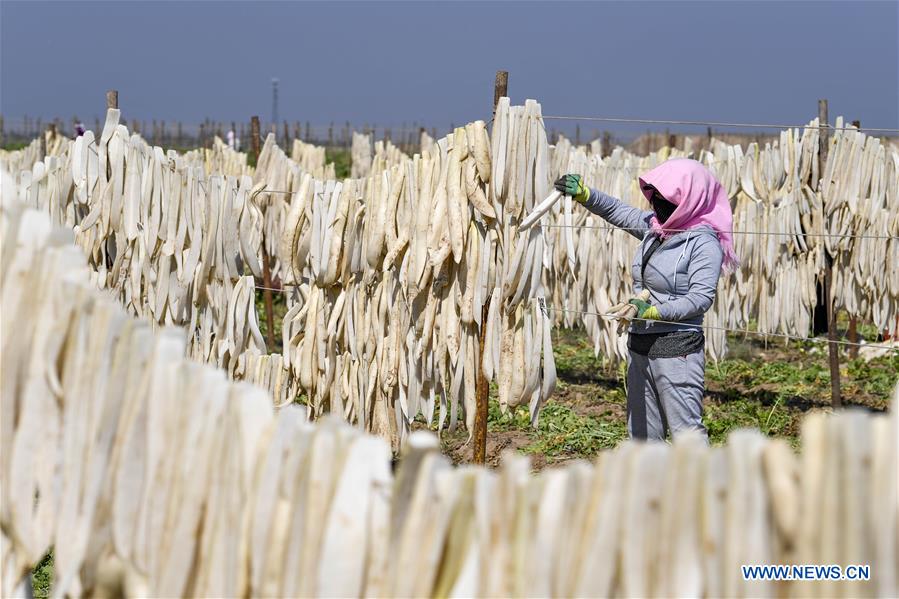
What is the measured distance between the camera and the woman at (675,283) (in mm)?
3736

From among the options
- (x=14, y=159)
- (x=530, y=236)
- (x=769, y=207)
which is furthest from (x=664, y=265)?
(x=14, y=159)

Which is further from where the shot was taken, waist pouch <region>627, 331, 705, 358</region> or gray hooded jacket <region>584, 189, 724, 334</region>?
waist pouch <region>627, 331, 705, 358</region>

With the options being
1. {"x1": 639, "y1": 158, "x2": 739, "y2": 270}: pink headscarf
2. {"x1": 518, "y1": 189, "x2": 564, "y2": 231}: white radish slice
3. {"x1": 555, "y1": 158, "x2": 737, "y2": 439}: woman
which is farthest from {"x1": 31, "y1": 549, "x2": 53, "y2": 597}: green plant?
{"x1": 639, "y1": 158, "x2": 739, "y2": 270}: pink headscarf

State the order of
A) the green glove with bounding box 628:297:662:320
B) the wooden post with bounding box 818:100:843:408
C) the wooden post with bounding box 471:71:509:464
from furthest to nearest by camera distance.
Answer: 1. the wooden post with bounding box 818:100:843:408
2. the wooden post with bounding box 471:71:509:464
3. the green glove with bounding box 628:297:662:320

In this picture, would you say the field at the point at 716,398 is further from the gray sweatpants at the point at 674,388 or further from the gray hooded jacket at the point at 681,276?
the gray hooded jacket at the point at 681,276

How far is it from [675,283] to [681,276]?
37mm

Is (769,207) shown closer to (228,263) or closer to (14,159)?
(228,263)

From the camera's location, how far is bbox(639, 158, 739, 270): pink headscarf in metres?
3.73

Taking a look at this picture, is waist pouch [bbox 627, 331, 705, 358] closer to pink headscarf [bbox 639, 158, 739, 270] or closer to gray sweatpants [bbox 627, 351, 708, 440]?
gray sweatpants [bbox 627, 351, 708, 440]

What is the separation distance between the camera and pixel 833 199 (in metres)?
7.29

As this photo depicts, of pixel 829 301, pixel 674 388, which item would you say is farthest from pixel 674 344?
pixel 829 301

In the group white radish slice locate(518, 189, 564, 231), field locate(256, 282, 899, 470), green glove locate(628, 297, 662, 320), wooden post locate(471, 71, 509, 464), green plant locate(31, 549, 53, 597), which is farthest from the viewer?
field locate(256, 282, 899, 470)

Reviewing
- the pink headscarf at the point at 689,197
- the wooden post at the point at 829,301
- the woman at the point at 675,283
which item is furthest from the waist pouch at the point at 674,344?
the wooden post at the point at 829,301

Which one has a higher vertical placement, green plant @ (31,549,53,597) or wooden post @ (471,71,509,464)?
wooden post @ (471,71,509,464)
